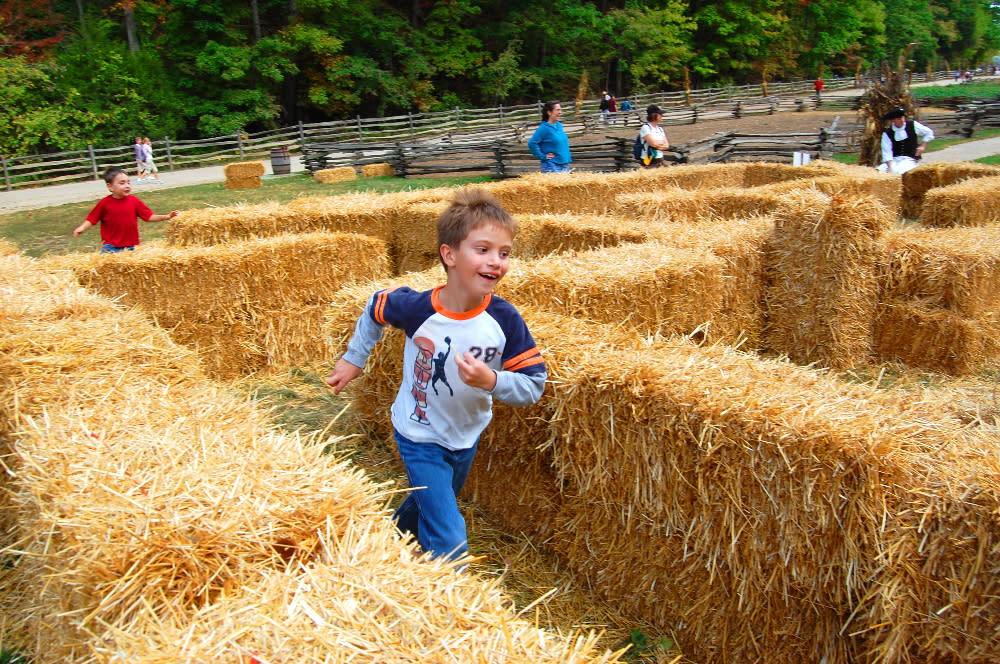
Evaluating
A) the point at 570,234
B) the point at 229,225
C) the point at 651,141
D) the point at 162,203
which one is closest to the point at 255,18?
the point at 162,203

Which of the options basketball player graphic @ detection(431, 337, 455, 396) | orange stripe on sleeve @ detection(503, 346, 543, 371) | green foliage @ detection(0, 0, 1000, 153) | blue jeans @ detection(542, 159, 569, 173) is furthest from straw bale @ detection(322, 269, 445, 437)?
green foliage @ detection(0, 0, 1000, 153)

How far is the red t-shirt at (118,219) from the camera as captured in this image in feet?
24.9

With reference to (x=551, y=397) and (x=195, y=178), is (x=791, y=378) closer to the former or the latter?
(x=551, y=397)

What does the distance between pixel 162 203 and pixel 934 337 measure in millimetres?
17984

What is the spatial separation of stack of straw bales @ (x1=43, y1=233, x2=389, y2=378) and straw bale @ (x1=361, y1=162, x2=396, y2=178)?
17427mm

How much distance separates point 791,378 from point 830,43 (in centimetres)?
6864

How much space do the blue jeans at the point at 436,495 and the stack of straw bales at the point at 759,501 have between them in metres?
0.60

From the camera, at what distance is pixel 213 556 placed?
2020 mm

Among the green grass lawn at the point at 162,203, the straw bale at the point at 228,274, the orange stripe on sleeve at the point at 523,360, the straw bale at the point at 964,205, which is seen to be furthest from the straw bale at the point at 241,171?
the orange stripe on sleeve at the point at 523,360

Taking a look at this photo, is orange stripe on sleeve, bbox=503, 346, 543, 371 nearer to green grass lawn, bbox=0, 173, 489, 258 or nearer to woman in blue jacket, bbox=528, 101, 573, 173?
green grass lawn, bbox=0, 173, 489, 258

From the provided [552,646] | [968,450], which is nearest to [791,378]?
[968,450]

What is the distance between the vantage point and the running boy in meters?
3.03

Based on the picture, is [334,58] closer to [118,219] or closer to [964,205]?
[118,219]

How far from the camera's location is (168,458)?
2.48 metres
